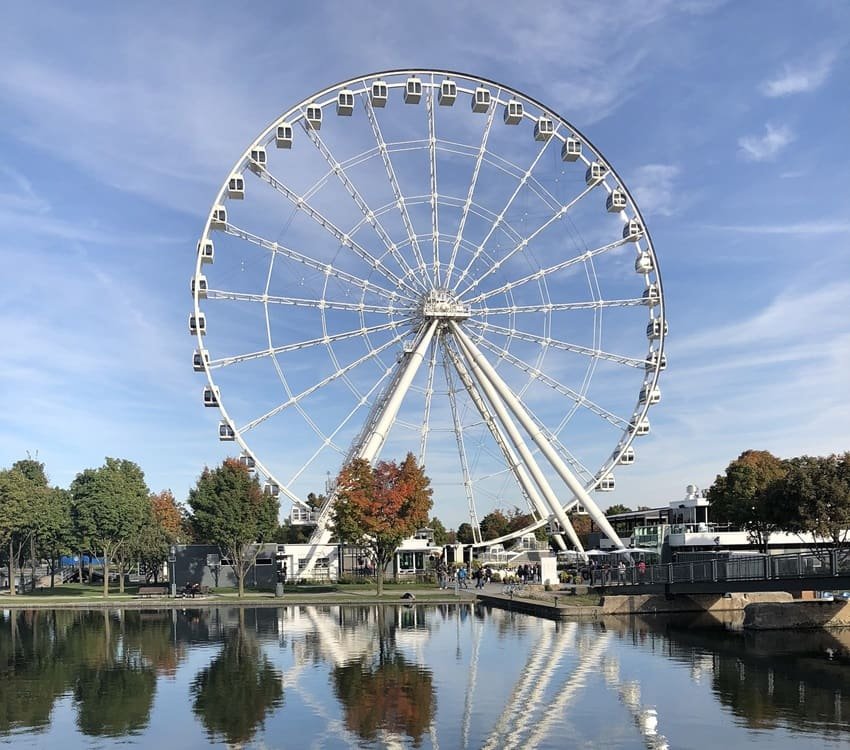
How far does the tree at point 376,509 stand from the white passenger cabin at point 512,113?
22678 mm

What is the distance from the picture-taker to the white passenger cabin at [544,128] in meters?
59.7

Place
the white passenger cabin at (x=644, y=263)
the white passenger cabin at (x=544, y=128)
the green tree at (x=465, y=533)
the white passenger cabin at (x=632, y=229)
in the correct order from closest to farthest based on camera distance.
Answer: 1. the white passenger cabin at (x=544, y=128)
2. the white passenger cabin at (x=632, y=229)
3. the white passenger cabin at (x=644, y=263)
4. the green tree at (x=465, y=533)

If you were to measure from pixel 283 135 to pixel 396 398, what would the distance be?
663 inches

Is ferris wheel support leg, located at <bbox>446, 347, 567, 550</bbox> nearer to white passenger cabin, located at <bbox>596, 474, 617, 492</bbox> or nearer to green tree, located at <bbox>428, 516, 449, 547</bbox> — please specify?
Answer: white passenger cabin, located at <bbox>596, 474, 617, 492</bbox>

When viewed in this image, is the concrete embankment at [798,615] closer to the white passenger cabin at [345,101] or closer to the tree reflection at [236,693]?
the tree reflection at [236,693]

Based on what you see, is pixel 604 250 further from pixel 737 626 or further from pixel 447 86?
pixel 737 626

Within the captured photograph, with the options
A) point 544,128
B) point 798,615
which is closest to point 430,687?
point 798,615

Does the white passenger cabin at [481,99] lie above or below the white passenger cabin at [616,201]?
above

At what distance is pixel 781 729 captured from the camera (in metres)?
20.1

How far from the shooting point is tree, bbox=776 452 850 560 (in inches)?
2552

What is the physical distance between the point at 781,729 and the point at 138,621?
118 ft

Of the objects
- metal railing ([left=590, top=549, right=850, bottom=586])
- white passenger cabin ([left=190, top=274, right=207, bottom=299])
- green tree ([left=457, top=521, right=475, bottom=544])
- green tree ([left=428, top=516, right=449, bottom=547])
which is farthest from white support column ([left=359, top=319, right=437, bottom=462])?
green tree ([left=457, top=521, right=475, bottom=544])

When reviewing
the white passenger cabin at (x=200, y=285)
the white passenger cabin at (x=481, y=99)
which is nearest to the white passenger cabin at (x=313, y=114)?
the white passenger cabin at (x=481, y=99)

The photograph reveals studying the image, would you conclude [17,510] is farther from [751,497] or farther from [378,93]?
[751,497]
